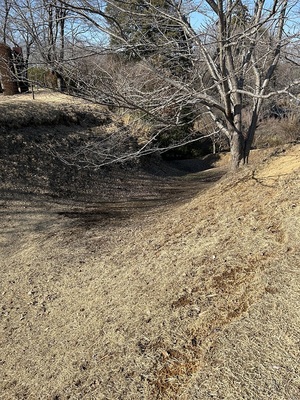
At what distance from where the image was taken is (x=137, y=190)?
10.5 meters

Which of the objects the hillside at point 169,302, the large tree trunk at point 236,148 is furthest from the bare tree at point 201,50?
the hillside at point 169,302

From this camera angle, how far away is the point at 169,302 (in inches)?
136

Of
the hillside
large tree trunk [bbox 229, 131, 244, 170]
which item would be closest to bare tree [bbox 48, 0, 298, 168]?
large tree trunk [bbox 229, 131, 244, 170]

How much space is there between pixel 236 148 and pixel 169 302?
4069mm

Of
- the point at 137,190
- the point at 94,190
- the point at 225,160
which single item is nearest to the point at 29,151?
the point at 94,190

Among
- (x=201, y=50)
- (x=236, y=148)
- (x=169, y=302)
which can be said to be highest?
(x=201, y=50)

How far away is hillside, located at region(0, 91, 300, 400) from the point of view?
2479 millimetres

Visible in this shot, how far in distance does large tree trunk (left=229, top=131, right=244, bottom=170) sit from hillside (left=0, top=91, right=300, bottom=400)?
2.31 feet

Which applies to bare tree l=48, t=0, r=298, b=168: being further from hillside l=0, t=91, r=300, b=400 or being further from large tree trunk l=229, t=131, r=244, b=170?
hillside l=0, t=91, r=300, b=400

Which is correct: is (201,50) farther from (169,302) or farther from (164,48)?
(169,302)

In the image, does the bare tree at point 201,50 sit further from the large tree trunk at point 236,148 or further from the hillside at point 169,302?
the hillside at point 169,302

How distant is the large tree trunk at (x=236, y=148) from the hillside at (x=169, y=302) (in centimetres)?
70

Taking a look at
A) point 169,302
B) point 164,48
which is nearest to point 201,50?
point 164,48

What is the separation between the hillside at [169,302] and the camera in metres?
2.48
